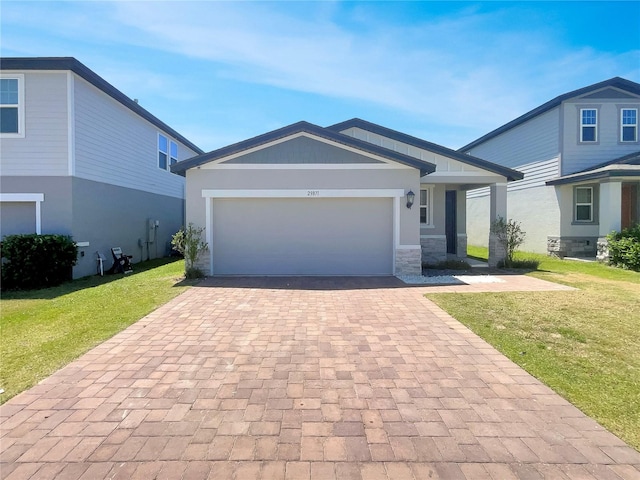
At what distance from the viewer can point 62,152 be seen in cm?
964

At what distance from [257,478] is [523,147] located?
1934cm

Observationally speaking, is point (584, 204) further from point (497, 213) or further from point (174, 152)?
point (174, 152)

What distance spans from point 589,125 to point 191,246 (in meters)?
16.6

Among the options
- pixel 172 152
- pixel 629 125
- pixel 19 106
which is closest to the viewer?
pixel 19 106

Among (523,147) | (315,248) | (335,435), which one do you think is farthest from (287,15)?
(523,147)

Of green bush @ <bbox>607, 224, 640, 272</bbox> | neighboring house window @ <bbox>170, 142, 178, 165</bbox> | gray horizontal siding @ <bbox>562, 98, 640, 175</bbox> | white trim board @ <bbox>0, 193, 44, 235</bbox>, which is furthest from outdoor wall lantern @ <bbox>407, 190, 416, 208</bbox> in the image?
neighboring house window @ <bbox>170, 142, 178, 165</bbox>

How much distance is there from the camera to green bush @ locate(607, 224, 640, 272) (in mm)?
11117

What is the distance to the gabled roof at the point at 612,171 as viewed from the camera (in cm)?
1207

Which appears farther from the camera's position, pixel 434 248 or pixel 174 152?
pixel 174 152

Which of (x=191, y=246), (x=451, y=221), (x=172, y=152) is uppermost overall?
(x=172, y=152)

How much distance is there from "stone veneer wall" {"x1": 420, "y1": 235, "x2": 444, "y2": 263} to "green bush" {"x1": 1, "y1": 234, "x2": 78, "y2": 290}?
11472 mm

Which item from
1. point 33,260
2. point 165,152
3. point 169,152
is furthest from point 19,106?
point 169,152

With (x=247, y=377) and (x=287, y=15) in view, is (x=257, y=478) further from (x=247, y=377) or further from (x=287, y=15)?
(x=287, y=15)

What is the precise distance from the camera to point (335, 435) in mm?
2828
